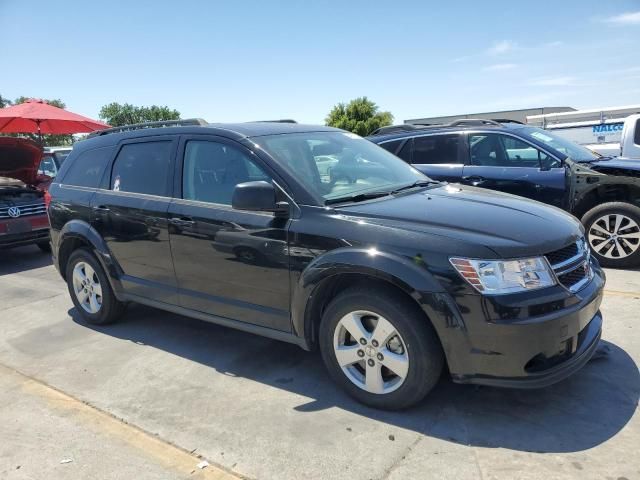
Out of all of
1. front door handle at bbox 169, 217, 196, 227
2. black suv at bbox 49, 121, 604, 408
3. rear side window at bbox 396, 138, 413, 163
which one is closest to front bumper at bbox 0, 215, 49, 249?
black suv at bbox 49, 121, 604, 408

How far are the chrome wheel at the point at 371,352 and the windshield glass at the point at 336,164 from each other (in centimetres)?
85

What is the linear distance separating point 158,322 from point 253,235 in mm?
2106

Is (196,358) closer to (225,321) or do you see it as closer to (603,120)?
(225,321)

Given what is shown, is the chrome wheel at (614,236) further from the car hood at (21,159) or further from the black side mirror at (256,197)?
the car hood at (21,159)

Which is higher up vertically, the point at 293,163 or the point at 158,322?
the point at 293,163

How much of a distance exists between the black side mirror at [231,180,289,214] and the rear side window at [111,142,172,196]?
3.74 feet

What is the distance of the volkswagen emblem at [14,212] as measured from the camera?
7.74 m

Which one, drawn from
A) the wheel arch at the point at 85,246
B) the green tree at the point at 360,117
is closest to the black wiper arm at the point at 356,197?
the wheel arch at the point at 85,246

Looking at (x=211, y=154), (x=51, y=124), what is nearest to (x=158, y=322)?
(x=211, y=154)

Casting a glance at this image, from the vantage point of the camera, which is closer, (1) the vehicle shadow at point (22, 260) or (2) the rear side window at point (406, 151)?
(2) the rear side window at point (406, 151)

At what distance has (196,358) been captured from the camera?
4117 millimetres

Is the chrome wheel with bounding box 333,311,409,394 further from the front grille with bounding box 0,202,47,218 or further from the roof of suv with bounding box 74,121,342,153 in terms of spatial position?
the front grille with bounding box 0,202,47,218

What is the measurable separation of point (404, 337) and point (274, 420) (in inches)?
37.6

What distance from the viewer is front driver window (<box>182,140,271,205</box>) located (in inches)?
146
